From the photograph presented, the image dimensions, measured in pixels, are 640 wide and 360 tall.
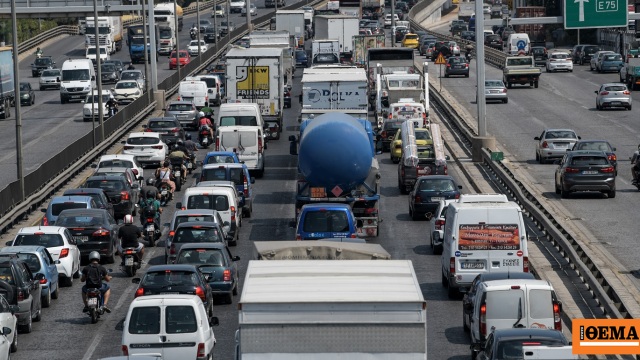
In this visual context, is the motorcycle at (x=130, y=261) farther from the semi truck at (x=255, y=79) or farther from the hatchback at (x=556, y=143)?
the semi truck at (x=255, y=79)

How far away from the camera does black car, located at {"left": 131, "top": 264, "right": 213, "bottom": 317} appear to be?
28438 millimetres

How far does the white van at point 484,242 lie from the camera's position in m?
31.2

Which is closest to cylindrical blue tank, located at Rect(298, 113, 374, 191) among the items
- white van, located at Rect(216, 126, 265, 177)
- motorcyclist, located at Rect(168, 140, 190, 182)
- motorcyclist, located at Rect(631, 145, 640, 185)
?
white van, located at Rect(216, 126, 265, 177)

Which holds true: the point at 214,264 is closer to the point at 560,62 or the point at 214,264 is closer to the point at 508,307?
the point at 508,307

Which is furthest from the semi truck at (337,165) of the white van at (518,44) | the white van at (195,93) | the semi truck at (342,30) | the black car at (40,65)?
the white van at (518,44)

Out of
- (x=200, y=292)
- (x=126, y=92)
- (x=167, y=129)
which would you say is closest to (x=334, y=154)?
(x=200, y=292)

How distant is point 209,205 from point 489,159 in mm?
17298

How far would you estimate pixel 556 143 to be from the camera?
5628cm

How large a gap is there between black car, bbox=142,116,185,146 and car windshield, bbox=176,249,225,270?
28554mm

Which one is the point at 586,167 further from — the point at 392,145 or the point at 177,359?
the point at 177,359

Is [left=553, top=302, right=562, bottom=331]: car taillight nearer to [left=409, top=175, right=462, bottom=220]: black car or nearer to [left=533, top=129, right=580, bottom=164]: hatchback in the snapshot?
[left=409, top=175, right=462, bottom=220]: black car

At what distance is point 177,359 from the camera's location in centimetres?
2442

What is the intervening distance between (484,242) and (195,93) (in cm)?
4496

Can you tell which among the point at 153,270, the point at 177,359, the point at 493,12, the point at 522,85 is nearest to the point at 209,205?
the point at 153,270
